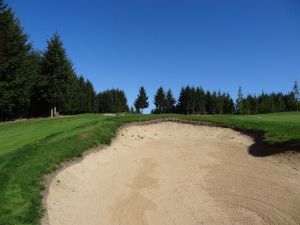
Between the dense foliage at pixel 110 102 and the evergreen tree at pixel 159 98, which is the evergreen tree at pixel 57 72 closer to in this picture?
the dense foliage at pixel 110 102

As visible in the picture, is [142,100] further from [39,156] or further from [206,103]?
[39,156]

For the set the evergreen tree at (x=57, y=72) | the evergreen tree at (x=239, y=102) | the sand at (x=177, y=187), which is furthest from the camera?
the evergreen tree at (x=239, y=102)

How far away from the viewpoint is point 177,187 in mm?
16422

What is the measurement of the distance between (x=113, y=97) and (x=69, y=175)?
369ft

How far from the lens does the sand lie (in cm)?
1360

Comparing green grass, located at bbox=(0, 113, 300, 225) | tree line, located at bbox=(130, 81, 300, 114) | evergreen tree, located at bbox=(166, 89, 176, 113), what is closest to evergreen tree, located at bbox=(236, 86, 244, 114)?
tree line, located at bbox=(130, 81, 300, 114)

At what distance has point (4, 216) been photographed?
1138 centimetres

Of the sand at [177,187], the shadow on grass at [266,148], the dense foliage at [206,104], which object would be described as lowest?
the sand at [177,187]

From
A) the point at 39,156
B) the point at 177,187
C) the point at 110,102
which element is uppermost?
the point at 110,102

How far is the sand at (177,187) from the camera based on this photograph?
1360cm

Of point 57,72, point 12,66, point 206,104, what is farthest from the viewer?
point 206,104

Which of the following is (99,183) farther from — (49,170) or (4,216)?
(4,216)

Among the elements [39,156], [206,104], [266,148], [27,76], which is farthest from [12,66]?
[206,104]

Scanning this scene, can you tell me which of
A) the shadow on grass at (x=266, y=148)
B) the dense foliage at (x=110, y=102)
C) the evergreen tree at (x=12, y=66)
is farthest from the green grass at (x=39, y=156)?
the dense foliage at (x=110, y=102)
